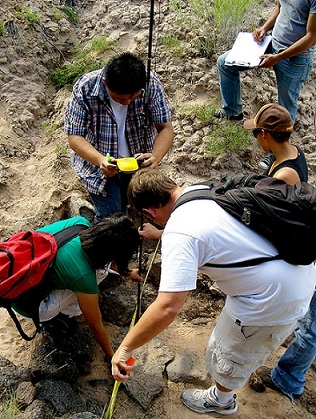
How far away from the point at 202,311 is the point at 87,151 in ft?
5.48

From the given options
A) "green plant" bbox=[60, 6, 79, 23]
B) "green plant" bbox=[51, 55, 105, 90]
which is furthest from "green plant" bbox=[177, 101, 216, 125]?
"green plant" bbox=[60, 6, 79, 23]

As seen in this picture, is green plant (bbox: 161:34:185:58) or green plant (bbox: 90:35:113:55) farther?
green plant (bbox: 90:35:113:55)

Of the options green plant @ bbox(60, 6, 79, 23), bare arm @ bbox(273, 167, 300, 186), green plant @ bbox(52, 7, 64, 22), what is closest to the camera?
bare arm @ bbox(273, 167, 300, 186)

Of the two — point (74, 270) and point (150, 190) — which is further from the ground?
point (150, 190)

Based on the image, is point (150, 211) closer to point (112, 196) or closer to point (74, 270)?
point (74, 270)

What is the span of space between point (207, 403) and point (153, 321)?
52.0 inches

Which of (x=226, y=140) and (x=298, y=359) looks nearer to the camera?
(x=298, y=359)

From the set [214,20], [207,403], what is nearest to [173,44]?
[214,20]

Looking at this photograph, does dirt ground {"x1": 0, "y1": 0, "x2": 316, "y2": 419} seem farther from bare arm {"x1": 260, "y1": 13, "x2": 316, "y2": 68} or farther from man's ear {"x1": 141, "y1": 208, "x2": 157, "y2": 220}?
man's ear {"x1": 141, "y1": 208, "x2": 157, "y2": 220}

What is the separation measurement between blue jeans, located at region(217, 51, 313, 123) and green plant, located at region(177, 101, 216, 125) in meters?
0.23

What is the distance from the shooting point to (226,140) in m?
4.55

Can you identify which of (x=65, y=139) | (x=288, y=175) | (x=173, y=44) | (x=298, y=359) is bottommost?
(x=298, y=359)

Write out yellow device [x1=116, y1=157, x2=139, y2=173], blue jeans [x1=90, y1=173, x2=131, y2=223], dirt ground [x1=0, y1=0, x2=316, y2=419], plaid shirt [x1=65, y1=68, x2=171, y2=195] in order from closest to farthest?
yellow device [x1=116, y1=157, x2=139, y2=173]
plaid shirt [x1=65, y1=68, x2=171, y2=195]
dirt ground [x1=0, y1=0, x2=316, y2=419]
blue jeans [x1=90, y1=173, x2=131, y2=223]

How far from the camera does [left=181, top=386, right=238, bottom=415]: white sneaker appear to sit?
3059 mm
